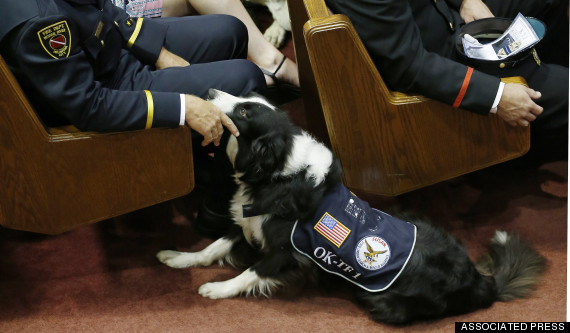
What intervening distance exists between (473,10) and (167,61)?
120cm

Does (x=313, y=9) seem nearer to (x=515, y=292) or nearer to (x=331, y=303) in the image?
(x=331, y=303)

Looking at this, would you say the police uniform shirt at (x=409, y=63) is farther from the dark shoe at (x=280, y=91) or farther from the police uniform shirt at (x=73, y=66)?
the dark shoe at (x=280, y=91)

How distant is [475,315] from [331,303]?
468 millimetres

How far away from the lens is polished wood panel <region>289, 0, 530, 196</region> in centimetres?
173

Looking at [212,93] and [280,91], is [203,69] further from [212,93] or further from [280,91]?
[280,91]

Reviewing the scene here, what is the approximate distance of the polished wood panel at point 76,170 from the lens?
5.05 ft

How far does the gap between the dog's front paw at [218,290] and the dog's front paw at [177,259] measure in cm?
15

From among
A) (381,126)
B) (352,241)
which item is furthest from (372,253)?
(381,126)

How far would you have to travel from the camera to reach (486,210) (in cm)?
238

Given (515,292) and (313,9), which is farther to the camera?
(515,292)

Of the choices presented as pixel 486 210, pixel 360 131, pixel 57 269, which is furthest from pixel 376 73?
pixel 57 269

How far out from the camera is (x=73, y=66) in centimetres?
152

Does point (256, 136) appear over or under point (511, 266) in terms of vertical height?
over

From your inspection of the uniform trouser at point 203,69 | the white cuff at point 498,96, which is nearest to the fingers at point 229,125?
the uniform trouser at point 203,69
